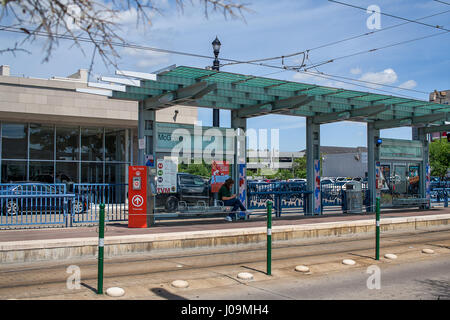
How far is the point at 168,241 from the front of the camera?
37.9ft

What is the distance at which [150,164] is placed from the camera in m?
14.2

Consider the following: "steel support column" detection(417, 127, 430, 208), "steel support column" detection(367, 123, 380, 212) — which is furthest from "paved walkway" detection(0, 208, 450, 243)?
"steel support column" detection(417, 127, 430, 208)

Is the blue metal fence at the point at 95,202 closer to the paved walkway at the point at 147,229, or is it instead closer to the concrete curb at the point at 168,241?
the paved walkway at the point at 147,229

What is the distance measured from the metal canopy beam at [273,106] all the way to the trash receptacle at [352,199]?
503 cm

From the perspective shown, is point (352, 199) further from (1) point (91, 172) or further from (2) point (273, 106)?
(1) point (91, 172)

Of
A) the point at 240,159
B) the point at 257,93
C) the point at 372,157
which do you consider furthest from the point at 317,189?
the point at 257,93

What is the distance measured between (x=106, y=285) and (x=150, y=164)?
6873mm

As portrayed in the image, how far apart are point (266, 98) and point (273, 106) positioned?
15.3 inches

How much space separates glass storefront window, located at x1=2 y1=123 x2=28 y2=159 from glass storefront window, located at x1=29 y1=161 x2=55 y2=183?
2.23 feet

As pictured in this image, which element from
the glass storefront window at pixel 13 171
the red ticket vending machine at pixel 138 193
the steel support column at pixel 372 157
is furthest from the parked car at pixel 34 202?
the steel support column at pixel 372 157

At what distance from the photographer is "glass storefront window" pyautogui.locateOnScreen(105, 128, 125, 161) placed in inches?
1021

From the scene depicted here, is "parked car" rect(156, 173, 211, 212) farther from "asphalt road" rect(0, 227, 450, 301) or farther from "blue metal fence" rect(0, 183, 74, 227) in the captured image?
"asphalt road" rect(0, 227, 450, 301)

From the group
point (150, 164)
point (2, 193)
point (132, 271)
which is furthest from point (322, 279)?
point (2, 193)
